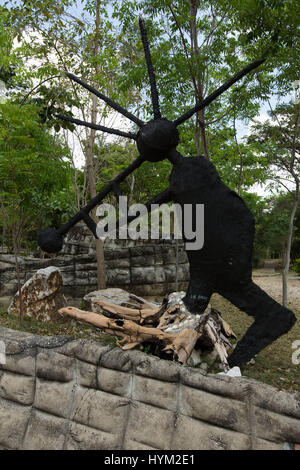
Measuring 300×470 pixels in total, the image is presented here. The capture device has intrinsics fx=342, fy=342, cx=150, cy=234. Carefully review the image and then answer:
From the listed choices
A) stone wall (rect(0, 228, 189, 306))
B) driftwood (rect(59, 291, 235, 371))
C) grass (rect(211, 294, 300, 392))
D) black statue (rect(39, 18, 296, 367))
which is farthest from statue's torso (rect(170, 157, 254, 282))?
stone wall (rect(0, 228, 189, 306))

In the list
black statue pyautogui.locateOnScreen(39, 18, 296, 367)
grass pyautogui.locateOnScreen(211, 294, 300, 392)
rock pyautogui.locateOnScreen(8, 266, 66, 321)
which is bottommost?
grass pyautogui.locateOnScreen(211, 294, 300, 392)

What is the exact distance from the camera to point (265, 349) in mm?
5484

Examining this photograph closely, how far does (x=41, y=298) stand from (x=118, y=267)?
95.4 inches

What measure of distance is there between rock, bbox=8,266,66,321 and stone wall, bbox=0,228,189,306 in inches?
44.4

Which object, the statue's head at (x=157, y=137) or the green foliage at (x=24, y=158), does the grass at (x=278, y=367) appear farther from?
the green foliage at (x=24, y=158)

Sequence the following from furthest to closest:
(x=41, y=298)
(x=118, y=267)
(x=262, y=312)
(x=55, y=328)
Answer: (x=118, y=267), (x=41, y=298), (x=55, y=328), (x=262, y=312)

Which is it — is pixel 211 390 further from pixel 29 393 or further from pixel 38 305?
pixel 38 305

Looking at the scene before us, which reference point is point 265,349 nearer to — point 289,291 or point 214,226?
point 214,226

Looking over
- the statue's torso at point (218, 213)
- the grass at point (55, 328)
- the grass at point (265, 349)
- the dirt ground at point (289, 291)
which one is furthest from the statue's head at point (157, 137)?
the dirt ground at point (289, 291)

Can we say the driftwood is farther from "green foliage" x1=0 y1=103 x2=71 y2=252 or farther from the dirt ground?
the dirt ground

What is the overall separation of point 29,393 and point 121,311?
7.00ft

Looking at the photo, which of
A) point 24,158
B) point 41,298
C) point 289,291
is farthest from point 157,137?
point 289,291

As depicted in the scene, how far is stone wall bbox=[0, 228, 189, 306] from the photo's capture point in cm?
766

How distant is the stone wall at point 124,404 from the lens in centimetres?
199
